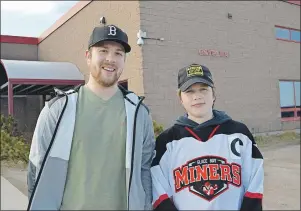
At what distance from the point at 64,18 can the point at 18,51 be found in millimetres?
4582

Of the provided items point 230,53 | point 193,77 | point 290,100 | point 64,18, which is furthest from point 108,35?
point 290,100

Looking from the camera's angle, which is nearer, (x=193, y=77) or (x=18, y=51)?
(x=193, y=77)

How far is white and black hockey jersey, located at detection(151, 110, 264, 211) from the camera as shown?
2.07 m

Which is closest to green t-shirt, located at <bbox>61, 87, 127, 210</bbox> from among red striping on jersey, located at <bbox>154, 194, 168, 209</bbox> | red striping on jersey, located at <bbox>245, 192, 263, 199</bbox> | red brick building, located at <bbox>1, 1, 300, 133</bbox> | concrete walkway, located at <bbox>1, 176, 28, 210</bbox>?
red striping on jersey, located at <bbox>154, 194, 168, 209</bbox>

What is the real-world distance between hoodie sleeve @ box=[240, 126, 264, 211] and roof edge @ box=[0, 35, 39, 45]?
17.7 m

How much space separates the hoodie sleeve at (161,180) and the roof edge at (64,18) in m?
11.5

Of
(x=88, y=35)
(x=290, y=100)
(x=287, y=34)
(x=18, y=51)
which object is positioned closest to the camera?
(x=88, y=35)

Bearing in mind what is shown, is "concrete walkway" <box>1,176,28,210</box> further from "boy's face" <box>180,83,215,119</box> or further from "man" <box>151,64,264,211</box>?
"boy's face" <box>180,83,215,119</box>

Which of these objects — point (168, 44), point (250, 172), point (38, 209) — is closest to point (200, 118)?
point (250, 172)

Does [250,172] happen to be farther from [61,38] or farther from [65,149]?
[61,38]

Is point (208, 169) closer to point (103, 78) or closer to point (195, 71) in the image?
point (195, 71)

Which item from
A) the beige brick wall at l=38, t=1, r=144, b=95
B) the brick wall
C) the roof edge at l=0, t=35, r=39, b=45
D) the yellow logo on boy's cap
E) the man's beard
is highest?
the roof edge at l=0, t=35, r=39, b=45

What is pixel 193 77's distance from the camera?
7.59ft

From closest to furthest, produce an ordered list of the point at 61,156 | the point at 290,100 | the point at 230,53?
the point at 61,156, the point at 230,53, the point at 290,100
